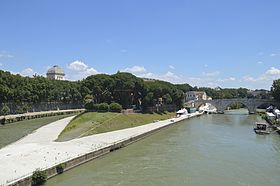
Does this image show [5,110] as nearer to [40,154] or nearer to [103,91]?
[103,91]

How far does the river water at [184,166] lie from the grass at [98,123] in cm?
804

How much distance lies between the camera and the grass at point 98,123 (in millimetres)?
44281

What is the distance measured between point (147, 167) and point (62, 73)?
560ft

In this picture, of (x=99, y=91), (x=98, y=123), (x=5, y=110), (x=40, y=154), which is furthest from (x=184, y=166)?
(x=5, y=110)

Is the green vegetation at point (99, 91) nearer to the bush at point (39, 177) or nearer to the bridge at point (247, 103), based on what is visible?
the bridge at point (247, 103)

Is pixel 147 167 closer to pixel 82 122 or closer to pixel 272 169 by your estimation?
pixel 272 169

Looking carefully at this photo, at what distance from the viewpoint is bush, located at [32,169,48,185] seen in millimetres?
21672

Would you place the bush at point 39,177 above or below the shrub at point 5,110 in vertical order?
below

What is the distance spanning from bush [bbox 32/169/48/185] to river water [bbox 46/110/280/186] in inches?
24.2

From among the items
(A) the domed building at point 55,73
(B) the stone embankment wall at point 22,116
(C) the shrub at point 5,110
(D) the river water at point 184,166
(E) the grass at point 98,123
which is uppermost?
(A) the domed building at point 55,73

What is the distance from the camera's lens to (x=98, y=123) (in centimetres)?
4984

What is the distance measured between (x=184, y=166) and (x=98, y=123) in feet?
77.2

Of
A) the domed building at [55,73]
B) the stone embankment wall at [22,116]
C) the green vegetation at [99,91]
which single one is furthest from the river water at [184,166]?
the domed building at [55,73]

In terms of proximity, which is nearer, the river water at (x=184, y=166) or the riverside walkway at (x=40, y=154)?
the riverside walkway at (x=40, y=154)
